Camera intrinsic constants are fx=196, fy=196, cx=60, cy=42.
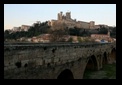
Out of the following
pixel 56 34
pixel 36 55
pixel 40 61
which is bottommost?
pixel 40 61

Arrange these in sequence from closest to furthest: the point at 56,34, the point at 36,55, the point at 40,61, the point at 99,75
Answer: the point at 36,55, the point at 40,61, the point at 99,75, the point at 56,34

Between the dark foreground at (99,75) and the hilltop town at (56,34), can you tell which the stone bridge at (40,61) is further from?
the hilltop town at (56,34)

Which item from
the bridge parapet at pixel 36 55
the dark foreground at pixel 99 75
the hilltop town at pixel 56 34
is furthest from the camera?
the hilltop town at pixel 56 34

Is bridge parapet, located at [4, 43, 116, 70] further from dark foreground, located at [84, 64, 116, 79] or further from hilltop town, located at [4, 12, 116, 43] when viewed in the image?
hilltop town, located at [4, 12, 116, 43]

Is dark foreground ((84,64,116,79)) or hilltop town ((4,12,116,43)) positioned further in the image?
hilltop town ((4,12,116,43))

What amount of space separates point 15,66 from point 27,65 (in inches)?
24.1

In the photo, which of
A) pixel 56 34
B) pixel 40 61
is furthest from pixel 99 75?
pixel 56 34

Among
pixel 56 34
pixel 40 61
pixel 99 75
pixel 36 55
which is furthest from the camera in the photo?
pixel 56 34

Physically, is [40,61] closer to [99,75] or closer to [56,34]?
[99,75]

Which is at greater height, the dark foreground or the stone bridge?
the stone bridge

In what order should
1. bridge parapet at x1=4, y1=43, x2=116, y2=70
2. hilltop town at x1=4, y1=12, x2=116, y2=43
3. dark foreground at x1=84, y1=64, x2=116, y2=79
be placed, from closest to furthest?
bridge parapet at x1=4, y1=43, x2=116, y2=70, dark foreground at x1=84, y1=64, x2=116, y2=79, hilltop town at x1=4, y1=12, x2=116, y2=43

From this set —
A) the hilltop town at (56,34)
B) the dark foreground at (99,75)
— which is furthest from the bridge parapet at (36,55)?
the hilltop town at (56,34)

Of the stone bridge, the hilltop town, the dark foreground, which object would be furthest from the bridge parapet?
the hilltop town
